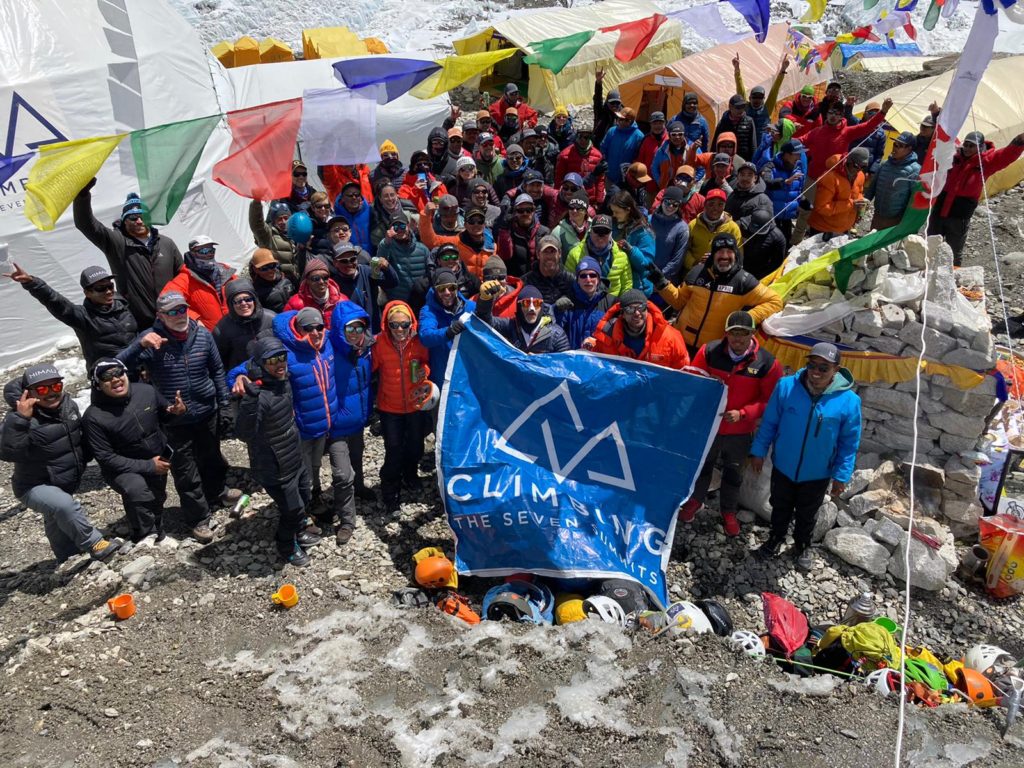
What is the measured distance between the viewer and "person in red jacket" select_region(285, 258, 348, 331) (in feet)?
20.8

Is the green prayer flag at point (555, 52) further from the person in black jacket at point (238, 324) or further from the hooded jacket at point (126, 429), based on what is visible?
the hooded jacket at point (126, 429)

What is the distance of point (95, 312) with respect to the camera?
6652 mm

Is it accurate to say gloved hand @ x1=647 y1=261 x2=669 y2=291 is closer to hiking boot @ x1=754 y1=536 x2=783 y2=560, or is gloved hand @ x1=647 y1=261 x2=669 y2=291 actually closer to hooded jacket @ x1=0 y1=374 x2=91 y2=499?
hiking boot @ x1=754 y1=536 x2=783 y2=560

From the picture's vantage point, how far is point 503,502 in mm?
→ 5734

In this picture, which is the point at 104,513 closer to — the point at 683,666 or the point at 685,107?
the point at 683,666

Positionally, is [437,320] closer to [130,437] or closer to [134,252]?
[130,437]

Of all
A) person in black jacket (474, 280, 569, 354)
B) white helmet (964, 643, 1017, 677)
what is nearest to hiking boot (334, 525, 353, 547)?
person in black jacket (474, 280, 569, 354)

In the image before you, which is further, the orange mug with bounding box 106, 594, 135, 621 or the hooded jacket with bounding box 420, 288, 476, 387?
the hooded jacket with bounding box 420, 288, 476, 387

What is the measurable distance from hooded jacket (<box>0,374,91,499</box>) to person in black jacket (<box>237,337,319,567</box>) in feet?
4.18

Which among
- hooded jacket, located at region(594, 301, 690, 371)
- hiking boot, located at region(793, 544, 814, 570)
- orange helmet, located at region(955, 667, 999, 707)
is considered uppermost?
hooded jacket, located at region(594, 301, 690, 371)

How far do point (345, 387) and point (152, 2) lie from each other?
9.92m

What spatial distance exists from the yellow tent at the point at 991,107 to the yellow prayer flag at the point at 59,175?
13.7m

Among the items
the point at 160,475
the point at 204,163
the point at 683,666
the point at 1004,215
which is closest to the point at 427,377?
the point at 160,475

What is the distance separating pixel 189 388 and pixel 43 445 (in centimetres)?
111
